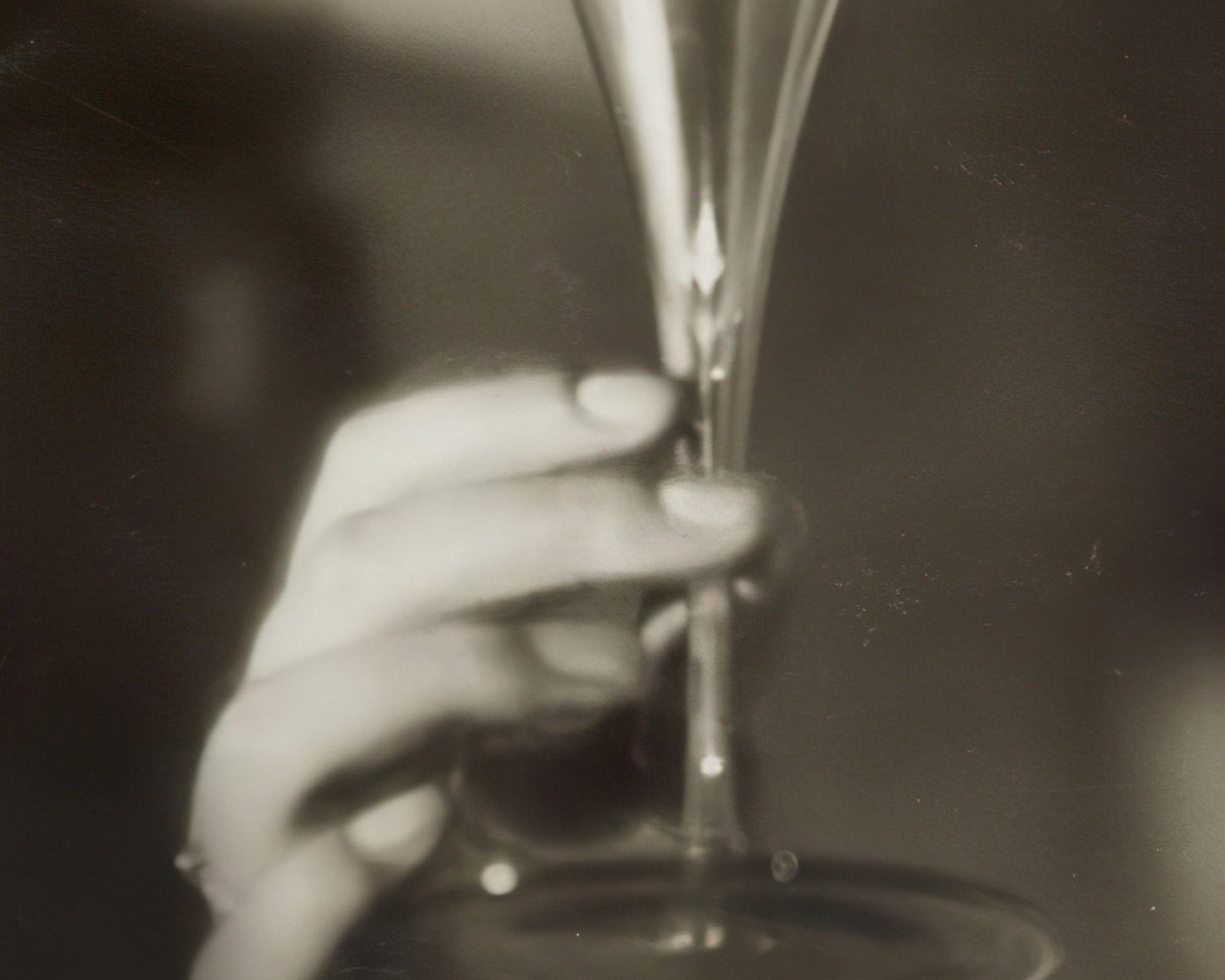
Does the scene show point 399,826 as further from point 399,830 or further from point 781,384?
point 781,384

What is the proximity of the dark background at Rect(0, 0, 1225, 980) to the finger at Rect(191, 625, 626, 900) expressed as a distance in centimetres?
1

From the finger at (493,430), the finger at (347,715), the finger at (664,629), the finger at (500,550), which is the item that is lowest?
the finger at (347,715)

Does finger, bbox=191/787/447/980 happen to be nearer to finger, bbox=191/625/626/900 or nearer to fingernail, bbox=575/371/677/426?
finger, bbox=191/625/626/900

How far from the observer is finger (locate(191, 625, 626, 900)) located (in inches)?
10.5

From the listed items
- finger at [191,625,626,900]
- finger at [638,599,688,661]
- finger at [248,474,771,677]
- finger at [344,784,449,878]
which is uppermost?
finger at [248,474,771,677]

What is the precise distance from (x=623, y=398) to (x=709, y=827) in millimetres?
118

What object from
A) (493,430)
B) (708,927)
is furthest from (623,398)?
(708,927)

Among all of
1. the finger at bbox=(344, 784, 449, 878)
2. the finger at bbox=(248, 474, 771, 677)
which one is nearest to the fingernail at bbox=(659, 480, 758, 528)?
the finger at bbox=(248, 474, 771, 677)

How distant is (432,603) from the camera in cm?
→ 27

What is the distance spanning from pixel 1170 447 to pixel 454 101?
225 mm

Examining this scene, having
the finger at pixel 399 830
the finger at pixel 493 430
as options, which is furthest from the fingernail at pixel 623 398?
the finger at pixel 399 830

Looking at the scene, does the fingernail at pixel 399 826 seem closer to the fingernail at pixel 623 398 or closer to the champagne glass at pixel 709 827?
the champagne glass at pixel 709 827

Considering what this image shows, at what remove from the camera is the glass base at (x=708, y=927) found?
25 centimetres

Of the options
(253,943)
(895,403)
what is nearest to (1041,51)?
(895,403)
